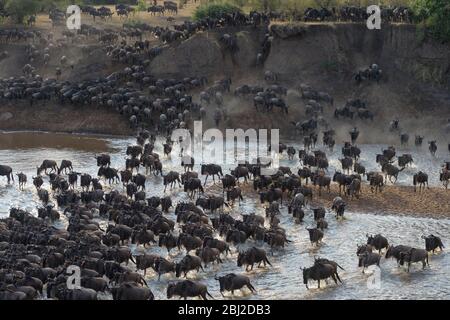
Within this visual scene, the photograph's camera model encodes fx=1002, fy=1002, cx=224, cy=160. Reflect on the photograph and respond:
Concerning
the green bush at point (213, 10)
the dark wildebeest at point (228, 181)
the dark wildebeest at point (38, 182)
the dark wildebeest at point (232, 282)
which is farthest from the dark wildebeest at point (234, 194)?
the green bush at point (213, 10)

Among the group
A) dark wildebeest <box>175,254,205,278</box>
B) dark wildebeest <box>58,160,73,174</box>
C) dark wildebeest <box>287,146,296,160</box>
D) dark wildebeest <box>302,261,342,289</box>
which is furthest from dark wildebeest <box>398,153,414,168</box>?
dark wildebeest <box>175,254,205,278</box>

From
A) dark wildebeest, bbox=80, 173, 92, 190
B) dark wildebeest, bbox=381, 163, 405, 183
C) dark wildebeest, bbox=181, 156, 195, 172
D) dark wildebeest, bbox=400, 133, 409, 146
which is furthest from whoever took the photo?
dark wildebeest, bbox=400, 133, 409, 146

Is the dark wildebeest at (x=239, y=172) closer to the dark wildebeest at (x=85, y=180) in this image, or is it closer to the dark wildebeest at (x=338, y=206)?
the dark wildebeest at (x=338, y=206)

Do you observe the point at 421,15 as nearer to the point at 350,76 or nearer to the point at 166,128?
the point at 350,76

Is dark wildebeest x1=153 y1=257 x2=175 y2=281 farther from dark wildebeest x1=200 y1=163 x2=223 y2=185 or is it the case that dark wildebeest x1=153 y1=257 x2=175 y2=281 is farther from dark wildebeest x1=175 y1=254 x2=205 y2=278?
dark wildebeest x1=200 y1=163 x2=223 y2=185
